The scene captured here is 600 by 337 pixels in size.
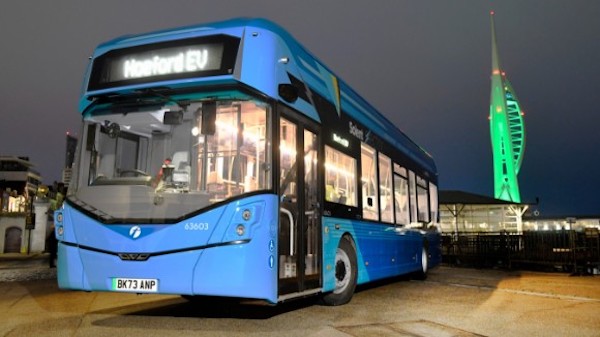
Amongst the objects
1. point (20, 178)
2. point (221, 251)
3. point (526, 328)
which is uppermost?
point (20, 178)

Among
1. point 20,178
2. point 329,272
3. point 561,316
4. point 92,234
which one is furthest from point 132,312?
point 20,178

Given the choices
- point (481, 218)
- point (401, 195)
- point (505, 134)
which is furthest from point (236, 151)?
point (505, 134)

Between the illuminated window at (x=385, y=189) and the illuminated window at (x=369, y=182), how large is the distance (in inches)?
12.4

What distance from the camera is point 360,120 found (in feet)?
32.3

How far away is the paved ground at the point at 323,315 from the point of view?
21.4 ft

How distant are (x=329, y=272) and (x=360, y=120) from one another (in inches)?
133

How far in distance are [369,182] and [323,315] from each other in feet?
9.69

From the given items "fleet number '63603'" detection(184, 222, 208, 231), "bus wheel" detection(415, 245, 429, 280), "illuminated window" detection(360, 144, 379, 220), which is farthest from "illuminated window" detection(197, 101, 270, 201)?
"bus wheel" detection(415, 245, 429, 280)

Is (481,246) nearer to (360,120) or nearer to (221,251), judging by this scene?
(360,120)

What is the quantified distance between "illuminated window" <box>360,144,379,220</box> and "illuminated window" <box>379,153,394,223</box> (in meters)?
0.31

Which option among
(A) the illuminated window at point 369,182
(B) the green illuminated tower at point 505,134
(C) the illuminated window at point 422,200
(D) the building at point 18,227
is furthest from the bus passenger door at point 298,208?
(B) the green illuminated tower at point 505,134

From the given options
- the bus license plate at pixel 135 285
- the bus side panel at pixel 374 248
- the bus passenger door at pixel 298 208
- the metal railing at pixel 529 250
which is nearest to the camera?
the bus license plate at pixel 135 285

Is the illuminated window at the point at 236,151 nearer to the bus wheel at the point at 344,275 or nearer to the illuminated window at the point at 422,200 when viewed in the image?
the bus wheel at the point at 344,275

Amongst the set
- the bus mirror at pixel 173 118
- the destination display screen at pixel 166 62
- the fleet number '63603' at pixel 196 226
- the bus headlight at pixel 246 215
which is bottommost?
the fleet number '63603' at pixel 196 226
